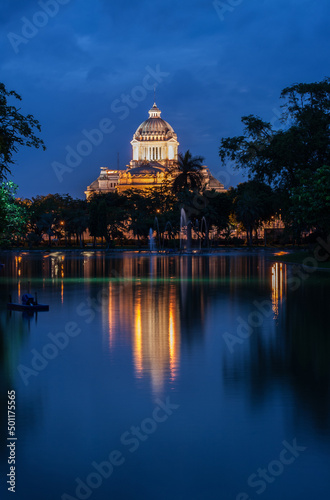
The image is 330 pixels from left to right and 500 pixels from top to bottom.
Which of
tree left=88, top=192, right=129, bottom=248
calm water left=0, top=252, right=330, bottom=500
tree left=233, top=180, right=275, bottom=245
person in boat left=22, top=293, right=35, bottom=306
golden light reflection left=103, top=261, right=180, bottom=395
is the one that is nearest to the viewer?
calm water left=0, top=252, right=330, bottom=500

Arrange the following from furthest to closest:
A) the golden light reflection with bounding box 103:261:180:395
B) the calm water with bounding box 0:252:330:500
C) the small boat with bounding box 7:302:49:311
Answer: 1. the small boat with bounding box 7:302:49:311
2. the golden light reflection with bounding box 103:261:180:395
3. the calm water with bounding box 0:252:330:500

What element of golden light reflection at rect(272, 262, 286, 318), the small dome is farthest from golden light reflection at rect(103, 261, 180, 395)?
the small dome

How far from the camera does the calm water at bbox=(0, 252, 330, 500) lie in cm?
683

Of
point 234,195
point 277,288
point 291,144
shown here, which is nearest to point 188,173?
point 234,195

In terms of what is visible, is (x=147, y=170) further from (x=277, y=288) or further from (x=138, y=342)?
(x=138, y=342)

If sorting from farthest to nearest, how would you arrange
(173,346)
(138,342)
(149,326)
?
(149,326) < (138,342) < (173,346)

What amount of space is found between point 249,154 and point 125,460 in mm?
46720

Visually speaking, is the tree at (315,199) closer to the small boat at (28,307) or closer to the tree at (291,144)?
the tree at (291,144)

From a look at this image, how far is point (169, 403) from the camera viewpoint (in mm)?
9328

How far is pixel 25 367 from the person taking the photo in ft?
39.1

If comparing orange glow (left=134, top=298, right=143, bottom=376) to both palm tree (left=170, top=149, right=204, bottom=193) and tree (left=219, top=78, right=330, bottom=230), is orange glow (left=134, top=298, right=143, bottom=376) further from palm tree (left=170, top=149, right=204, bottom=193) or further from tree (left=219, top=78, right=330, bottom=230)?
palm tree (left=170, top=149, right=204, bottom=193)

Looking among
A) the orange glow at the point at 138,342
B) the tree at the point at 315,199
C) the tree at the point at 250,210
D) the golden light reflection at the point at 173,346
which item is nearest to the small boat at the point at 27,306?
the orange glow at the point at 138,342

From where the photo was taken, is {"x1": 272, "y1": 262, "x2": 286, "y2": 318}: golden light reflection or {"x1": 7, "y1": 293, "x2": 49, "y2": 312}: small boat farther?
{"x1": 272, "y1": 262, "x2": 286, "y2": 318}: golden light reflection

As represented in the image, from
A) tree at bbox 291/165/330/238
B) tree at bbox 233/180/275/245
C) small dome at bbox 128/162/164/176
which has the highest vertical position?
small dome at bbox 128/162/164/176
